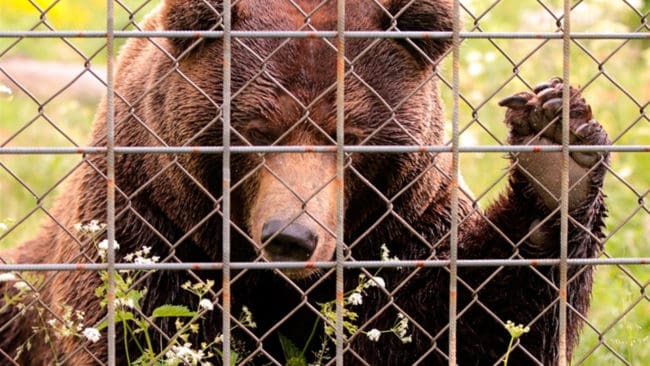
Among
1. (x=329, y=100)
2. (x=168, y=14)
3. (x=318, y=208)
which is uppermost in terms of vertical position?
(x=168, y=14)

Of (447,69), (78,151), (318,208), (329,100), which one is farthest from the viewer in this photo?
(447,69)

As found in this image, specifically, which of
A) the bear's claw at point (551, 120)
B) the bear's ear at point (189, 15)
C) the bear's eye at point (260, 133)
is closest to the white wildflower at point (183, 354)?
the bear's eye at point (260, 133)

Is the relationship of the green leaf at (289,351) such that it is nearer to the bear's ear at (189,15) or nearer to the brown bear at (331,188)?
the brown bear at (331,188)

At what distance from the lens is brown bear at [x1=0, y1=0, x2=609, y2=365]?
162 inches

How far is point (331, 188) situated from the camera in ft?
13.8

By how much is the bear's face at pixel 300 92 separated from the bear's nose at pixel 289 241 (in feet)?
1.08

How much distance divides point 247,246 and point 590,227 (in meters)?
1.31

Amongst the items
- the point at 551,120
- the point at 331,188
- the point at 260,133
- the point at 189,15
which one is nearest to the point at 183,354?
the point at 331,188

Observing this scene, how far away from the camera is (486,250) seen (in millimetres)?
4449

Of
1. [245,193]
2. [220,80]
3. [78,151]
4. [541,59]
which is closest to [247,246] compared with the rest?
[245,193]

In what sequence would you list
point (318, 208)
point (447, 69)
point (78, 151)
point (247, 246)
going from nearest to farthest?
point (78, 151), point (318, 208), point (247, 246), point (447, 69)

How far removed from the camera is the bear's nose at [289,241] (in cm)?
375

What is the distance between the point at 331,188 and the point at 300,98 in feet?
1.15

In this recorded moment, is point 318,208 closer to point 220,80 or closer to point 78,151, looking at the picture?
point 220,80
